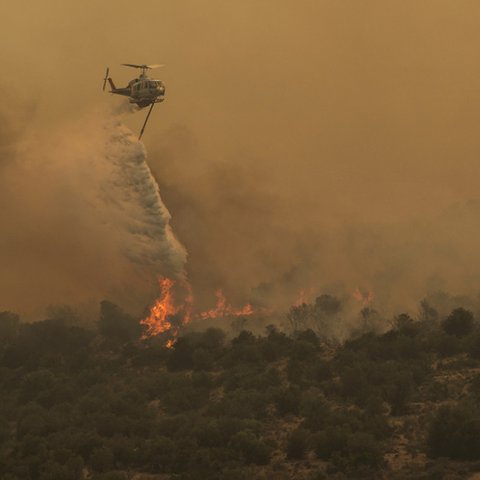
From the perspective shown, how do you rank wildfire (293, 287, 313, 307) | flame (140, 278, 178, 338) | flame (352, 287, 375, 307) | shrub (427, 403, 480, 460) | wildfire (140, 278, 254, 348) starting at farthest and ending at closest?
1. flame (352, 287, 375, 307)
2. wildfire (293, 287, 313, 307)
3. wildfire (140, 278, 254, 348)
4. flame (140, 278, 178, 338)
5. shrub (427, 403, 480, 460)

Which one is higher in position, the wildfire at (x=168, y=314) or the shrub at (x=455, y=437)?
the wildfire at (x=168, y=314)

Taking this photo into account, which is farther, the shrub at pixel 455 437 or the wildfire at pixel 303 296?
the wildfire at pixel 303 296

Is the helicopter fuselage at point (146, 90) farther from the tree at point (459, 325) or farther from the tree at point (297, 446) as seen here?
the tree at point (297, 446)

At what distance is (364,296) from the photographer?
5108 inches

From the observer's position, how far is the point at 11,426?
65.9 m

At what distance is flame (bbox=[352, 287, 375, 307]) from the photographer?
5002 inches

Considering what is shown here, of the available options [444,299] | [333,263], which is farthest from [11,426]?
[333,263]

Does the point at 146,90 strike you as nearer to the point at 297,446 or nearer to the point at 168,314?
the point at 168,314

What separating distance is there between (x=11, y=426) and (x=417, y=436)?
84.0ft

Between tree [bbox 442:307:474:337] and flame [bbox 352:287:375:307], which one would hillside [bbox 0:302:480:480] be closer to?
tree [bbox 442:307:474:337]

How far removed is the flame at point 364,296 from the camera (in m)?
127

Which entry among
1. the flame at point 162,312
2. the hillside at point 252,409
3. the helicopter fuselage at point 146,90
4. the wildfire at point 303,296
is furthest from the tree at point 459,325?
the wildfire at point 303,296

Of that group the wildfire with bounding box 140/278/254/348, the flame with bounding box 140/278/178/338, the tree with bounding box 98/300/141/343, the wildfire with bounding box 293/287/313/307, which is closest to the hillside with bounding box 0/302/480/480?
the tree with bounding box 98/300/141/343

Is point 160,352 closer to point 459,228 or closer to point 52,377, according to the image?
point 52,377
